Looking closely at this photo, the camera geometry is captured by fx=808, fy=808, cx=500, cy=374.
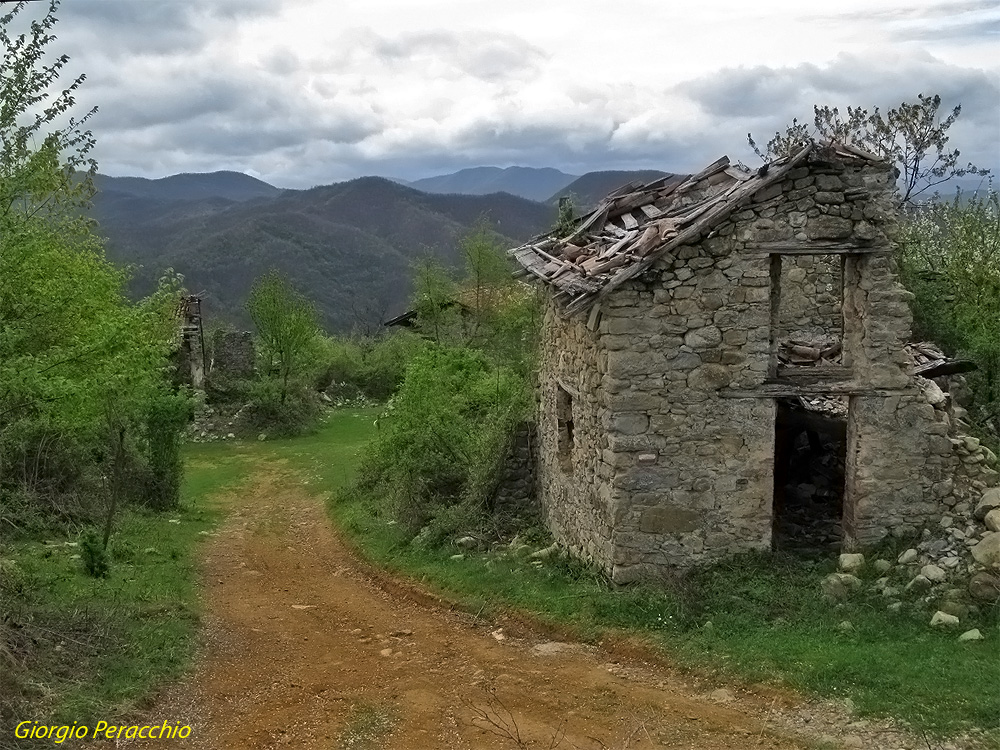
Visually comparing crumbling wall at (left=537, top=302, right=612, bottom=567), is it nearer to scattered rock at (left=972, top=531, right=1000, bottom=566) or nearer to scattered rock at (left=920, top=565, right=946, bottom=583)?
scattered rock at (left=920, top=565, right=946, bottom=583)

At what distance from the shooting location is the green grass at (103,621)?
23.6ft

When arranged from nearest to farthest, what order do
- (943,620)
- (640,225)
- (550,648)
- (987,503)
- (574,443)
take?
(943,620) → (550,648) → (987,503) → (640,225) → (574,443)

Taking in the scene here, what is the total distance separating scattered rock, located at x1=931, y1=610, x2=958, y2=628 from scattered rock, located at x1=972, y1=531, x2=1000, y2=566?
0.76 m

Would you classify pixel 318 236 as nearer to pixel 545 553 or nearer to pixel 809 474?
pixel 545 553

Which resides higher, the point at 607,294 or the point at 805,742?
the point at 607,294

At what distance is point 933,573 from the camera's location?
8469 mm

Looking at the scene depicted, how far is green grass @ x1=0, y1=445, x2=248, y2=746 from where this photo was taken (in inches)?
283

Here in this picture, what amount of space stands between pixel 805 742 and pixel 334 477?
14.6m

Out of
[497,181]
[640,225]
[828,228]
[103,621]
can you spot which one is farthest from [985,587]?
[497,181]

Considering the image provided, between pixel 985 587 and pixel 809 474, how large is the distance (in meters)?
3.82

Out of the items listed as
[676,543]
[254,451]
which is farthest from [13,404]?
[254,451]

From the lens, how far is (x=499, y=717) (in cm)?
735

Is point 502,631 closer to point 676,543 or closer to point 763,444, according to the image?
point 676,543

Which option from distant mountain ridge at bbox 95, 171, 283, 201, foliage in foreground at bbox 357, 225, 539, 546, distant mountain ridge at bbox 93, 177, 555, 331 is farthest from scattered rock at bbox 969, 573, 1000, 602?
distant mountain ridge at bbox 95, 171, 283, 201
